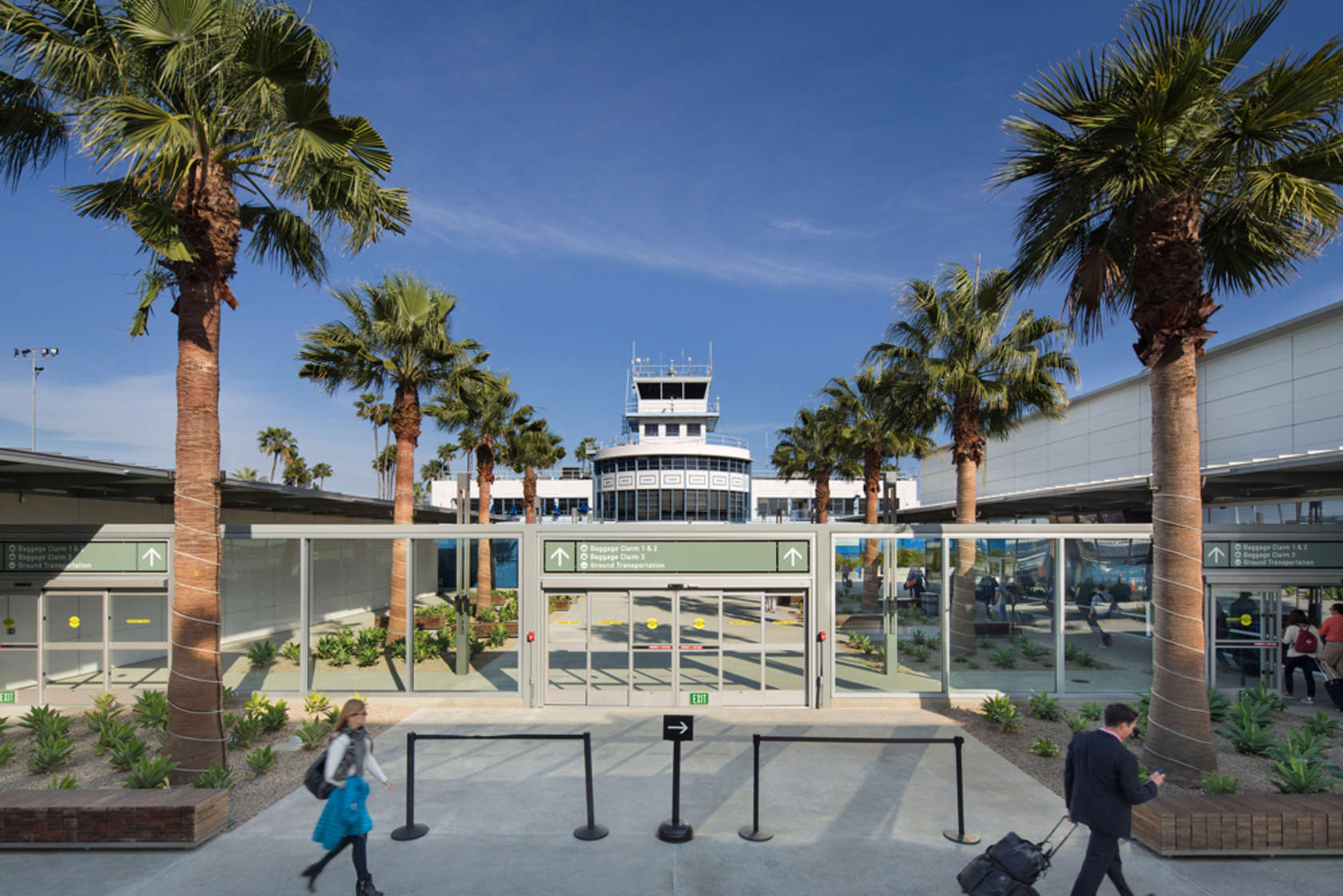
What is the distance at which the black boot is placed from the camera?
Result: 20.2 feet

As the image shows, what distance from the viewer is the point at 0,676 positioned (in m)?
13.4

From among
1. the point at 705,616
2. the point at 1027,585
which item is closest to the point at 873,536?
the point at 705,616

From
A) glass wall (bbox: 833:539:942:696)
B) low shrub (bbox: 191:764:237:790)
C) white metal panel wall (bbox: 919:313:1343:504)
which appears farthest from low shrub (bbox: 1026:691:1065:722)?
white metal panel wall (bbox: 919:313:1343:504)

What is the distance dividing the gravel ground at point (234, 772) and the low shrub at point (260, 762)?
0.07 metres

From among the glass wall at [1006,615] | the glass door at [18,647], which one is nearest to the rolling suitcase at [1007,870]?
the glass wall at [1006,615]

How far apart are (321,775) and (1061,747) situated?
9335 mm

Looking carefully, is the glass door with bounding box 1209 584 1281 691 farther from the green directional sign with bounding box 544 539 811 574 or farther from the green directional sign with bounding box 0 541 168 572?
the green directional sign with bounding box 0 541 168 572

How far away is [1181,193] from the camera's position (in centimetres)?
850

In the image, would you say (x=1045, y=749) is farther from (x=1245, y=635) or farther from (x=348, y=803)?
(x=348, y=803)

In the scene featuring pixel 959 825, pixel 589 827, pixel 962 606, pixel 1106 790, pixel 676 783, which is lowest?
pixel 589 827

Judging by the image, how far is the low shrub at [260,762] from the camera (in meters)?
9.10

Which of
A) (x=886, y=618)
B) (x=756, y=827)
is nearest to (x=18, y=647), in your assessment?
(x=756, y=827)

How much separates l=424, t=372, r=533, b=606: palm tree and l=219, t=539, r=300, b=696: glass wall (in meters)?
5.38

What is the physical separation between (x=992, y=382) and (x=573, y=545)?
35.4ft
